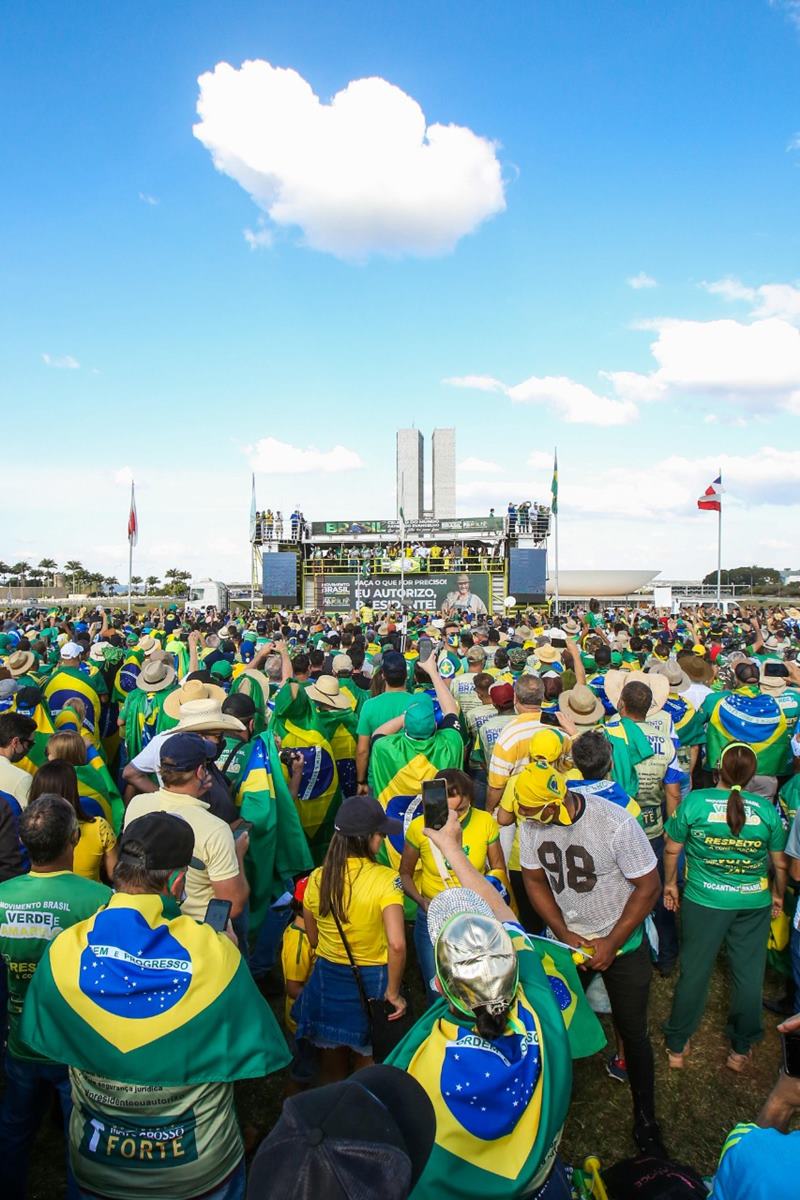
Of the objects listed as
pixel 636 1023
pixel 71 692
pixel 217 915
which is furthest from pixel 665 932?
pixel 71 692

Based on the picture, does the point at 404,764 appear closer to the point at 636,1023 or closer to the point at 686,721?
the point at 636,1023

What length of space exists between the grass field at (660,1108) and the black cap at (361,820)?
4.90 ft

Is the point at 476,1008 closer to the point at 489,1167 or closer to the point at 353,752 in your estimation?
the point at 489,1167

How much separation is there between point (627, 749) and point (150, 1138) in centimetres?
358

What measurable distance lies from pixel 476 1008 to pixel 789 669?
Result: 7.10 meters

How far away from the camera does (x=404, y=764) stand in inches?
199

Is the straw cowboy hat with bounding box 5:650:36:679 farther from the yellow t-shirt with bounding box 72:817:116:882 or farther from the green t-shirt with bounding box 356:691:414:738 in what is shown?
the yellow t-shirt with bounding box 72:817:116:882

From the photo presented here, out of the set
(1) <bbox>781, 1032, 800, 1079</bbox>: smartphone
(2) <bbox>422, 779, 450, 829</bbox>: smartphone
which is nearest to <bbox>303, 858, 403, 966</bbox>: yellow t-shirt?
(2) <bbox>422, 779, 450, 829</bbox>: smartphone

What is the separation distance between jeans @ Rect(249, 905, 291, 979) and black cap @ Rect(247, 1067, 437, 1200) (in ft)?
13.0

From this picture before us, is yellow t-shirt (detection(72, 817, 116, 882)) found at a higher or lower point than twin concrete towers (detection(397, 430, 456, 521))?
lower

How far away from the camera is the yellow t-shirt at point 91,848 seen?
12.6 feet

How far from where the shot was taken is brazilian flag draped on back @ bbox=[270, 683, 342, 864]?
595cm

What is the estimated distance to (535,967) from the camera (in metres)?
2.33

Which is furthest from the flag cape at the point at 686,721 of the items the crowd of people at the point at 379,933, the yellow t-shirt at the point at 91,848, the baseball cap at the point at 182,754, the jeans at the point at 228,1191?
the jeans at the point at 228,1191
